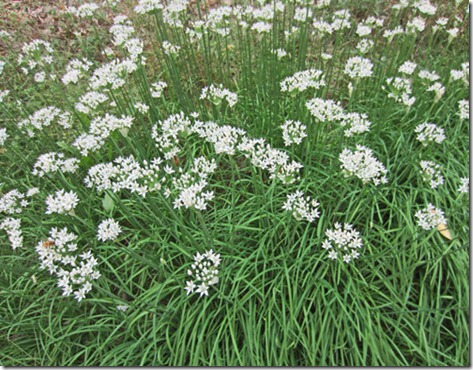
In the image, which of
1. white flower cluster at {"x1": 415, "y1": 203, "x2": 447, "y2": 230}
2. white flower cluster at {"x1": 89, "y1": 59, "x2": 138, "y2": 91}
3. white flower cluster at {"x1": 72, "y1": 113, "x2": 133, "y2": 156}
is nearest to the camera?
white flower cluster at {"x1": 415, "y1": 203, "x2": 447, "y2": 230}

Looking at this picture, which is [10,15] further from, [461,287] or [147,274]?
[461,287]

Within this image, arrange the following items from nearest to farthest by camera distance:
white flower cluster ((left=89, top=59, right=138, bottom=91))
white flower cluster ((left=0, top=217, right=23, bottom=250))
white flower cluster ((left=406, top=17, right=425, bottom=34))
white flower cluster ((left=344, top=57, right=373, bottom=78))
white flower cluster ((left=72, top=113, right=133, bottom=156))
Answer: white flower cluster ((left=0, top=217, right=23, bottom=250)) → white flower cluster ((left=72, top=113, right=133, bottom=156)) → white flower cluster ((left=89, top=59, right=138, bottom=91)) → white flower cluster ((left=344, top=57, right=373, bottom=78)) → white flower cluster ((left=406, top=17, right=425, bottom=34))

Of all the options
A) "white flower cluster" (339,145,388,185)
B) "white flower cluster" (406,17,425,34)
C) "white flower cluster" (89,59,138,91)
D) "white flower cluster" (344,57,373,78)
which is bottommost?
"white flower cluster" (339,145,388,185)

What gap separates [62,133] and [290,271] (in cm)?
406

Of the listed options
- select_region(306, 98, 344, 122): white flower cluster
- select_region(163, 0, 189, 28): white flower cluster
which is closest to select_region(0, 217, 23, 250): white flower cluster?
select_region(306, 98, 344, 122): white flower cluster

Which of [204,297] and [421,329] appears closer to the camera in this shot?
[421,329]

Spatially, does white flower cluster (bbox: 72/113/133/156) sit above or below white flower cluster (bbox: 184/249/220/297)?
above

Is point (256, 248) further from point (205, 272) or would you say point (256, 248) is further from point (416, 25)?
point (416, 25)

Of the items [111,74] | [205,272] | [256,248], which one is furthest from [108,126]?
[256,248]

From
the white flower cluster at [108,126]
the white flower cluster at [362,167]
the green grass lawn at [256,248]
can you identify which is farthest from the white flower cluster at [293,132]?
the white flower cluster at [108,126]

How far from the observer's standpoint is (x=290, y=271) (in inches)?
123

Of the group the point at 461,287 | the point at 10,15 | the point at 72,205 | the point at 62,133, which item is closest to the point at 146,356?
the point at 72,205

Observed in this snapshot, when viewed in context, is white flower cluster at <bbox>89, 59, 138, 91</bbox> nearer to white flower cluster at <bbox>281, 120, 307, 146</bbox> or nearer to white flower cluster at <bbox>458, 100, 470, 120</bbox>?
white flower cluster at <bbox>281, 120, 307, 146</bbox>

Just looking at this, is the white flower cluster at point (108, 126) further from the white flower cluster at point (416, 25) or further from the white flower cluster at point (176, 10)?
the white flower cluster at point (416, 25)
